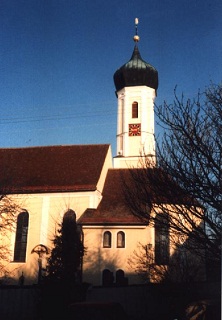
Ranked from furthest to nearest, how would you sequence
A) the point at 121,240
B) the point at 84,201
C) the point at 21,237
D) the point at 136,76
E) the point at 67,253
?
the point at 136,76
the point at 21,237
the point at 84,201
the point at 121,240
the point at 67,253

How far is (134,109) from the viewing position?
106ft

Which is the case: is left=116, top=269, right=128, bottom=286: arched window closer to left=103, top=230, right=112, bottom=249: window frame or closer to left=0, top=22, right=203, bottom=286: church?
left=0, top=22, right=203, bottom=286: church

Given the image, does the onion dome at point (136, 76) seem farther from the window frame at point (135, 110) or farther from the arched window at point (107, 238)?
the arched window at point (107, 238)

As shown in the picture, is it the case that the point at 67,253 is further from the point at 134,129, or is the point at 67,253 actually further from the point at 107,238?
the point at 134,129

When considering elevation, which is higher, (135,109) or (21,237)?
(135,109)

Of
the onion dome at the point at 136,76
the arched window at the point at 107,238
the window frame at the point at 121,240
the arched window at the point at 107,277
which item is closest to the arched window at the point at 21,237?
the arched window at the point at 107,238

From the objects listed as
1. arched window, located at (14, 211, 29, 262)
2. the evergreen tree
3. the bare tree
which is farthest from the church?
the bare tree

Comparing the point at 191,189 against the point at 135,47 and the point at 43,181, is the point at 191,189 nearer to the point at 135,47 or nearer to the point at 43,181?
the point at 43,181

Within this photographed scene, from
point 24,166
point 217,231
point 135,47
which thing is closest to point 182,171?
point 217,231

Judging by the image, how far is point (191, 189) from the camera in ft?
30.8

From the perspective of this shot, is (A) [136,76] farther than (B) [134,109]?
Yes

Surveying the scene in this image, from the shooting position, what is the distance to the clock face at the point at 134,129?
31.3 m

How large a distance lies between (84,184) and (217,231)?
1671 cm

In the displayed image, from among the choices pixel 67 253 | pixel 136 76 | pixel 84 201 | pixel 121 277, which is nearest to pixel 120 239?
pixel 121 277
